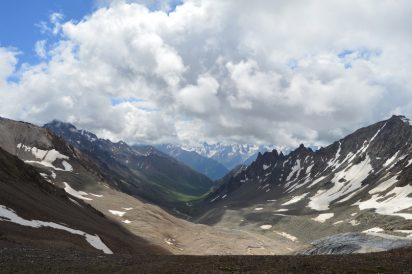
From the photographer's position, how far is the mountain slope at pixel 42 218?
61.2 meters

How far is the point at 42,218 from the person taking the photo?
78500mm

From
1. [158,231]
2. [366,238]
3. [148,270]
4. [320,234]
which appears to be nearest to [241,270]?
[148,270]

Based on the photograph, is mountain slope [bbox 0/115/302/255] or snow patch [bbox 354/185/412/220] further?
snow patch [bbox 354/185/412/220]

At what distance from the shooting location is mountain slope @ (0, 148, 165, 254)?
61188mm

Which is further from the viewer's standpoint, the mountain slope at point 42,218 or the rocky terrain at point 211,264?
the mountain slope at point 42,218

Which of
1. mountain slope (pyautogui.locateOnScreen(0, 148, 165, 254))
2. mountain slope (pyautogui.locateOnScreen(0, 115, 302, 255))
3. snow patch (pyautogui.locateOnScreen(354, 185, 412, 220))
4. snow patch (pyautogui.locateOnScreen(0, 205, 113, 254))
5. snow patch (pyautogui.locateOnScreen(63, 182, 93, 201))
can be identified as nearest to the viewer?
mountain slope (pyautogui.locateOnScreen(0, 148, 165, 254))

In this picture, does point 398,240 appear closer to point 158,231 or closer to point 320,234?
point 158,231

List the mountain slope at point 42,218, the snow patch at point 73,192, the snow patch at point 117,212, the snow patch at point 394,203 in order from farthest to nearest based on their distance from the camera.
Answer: the snow patch at point 73,192
the snow patch at point 394,203
the snow patch at point 117,212
the mountain slope at point 42,218

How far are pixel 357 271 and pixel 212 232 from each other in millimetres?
141153

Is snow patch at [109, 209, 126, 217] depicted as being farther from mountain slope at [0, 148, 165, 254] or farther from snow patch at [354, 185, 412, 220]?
snow patch at [354, 185, 412, 220]

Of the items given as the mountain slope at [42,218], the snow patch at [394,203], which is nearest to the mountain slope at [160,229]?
the mountain slope at [42,218]

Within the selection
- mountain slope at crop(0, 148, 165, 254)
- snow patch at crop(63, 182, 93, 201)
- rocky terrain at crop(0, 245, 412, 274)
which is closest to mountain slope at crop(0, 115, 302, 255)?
snow patch at crop(63, 182, 93, 201)

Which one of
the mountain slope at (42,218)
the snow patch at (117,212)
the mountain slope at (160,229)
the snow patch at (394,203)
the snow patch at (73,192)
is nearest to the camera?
the mountain slope at (42,218)

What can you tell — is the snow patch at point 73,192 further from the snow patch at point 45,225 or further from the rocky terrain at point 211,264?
the rocky terrain at point 211,264
